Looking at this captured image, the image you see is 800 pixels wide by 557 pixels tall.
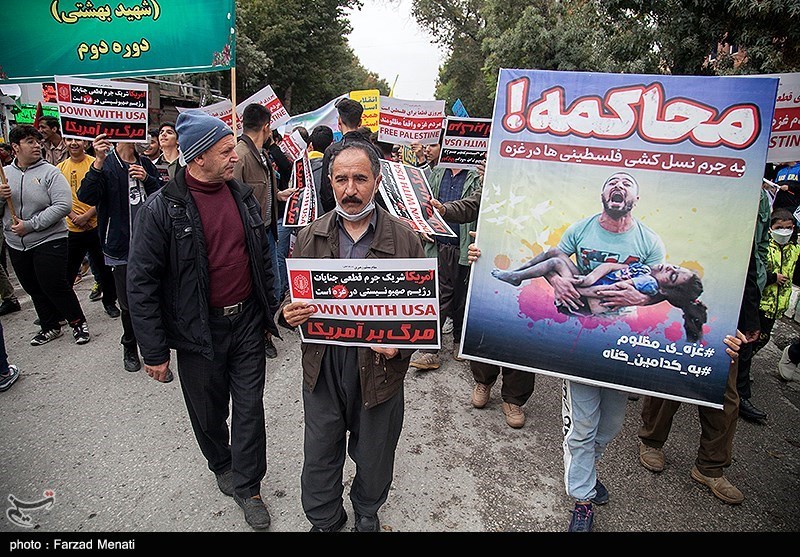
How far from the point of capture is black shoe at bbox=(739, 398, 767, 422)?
407 cm

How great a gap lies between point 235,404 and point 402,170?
1948mm

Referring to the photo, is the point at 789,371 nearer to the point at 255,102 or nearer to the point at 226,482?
the point at 226,482

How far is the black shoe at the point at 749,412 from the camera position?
4.07 metres

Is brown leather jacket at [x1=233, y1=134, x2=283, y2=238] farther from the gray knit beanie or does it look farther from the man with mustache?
the man with mustache

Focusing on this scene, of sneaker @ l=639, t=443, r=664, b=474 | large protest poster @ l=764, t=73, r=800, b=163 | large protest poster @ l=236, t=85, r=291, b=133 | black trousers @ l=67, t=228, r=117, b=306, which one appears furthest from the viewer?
large protest poster @ l=236, t=85, r=291, b=133

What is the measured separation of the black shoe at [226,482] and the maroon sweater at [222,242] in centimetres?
110

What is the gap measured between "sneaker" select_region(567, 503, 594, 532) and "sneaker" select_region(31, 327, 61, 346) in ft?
17.2

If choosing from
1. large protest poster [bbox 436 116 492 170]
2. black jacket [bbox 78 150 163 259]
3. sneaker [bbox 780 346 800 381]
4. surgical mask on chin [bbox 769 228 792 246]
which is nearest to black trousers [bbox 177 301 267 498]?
black jacket [bbox 78 150 163 259]

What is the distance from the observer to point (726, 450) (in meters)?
3.09

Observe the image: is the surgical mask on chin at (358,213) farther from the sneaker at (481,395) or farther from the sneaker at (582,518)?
the sneaker at (481,395)

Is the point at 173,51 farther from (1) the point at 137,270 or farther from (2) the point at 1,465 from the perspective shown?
(2) the point at 1,465

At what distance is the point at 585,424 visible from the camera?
269 centimetres

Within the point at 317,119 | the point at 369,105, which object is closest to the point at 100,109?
the point at 317,119

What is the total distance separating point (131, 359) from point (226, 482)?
2219 millimetres
